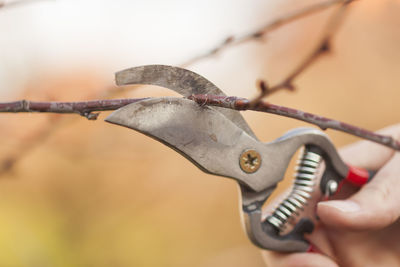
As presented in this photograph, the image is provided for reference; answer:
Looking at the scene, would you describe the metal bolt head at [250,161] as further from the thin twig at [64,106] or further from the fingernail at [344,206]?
the thin twig at [64,106]

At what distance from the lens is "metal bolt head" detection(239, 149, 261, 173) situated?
0.91 m

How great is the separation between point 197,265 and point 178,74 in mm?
1557

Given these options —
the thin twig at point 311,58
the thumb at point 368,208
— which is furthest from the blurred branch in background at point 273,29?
the thumb at point 368,208

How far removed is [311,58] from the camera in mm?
510

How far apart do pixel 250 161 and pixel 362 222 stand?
0.28 metres

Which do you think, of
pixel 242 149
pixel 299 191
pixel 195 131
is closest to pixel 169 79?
pixel 195 131

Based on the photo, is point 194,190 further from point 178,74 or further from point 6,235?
point 178,74

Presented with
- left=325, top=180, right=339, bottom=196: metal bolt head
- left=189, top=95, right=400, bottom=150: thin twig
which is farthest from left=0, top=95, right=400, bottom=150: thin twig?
left=325, top=180, right=339, bottom=196: metal bolt head

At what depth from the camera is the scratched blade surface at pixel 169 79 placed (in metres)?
0.69

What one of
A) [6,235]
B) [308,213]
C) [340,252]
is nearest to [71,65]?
[6,235]

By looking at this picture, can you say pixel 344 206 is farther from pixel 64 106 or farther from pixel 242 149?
pixel 64 106

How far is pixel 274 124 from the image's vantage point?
2.09 m

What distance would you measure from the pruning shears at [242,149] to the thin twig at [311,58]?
8.2 inches

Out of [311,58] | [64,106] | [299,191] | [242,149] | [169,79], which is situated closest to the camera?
[311,58]
